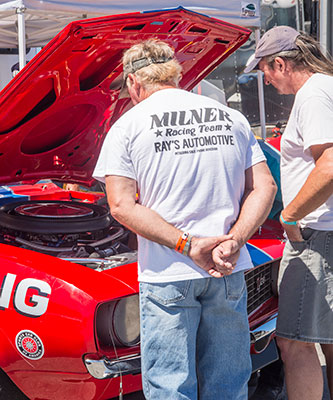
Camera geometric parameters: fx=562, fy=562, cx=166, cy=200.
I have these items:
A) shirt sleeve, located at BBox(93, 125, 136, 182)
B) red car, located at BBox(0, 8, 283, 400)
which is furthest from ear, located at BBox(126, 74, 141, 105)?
red car, located at BBox(0, 8, 283, 400)

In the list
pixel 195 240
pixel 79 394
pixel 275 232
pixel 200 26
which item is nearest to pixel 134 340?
pixel 79 394

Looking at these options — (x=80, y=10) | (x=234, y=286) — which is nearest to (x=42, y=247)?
(x=234, y=286)

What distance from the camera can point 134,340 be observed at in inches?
91.9

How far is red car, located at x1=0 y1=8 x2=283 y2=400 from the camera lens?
219cm

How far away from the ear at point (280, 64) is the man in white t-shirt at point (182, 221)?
53 centimetres

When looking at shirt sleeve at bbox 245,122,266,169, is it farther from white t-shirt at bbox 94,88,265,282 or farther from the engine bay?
the engine bay

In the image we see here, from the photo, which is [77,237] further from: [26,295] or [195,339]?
[195,339]

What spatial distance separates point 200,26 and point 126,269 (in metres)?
1.29

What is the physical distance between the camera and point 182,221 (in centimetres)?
185

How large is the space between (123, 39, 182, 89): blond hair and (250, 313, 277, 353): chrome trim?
4.30 feet

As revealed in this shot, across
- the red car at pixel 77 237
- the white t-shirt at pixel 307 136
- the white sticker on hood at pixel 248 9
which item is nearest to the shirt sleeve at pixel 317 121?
the white t-shirt at pixel 307 136

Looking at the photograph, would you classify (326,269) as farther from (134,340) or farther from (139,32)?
(139,32)

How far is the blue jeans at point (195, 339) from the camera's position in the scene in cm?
183

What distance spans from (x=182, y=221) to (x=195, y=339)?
0.40 m
